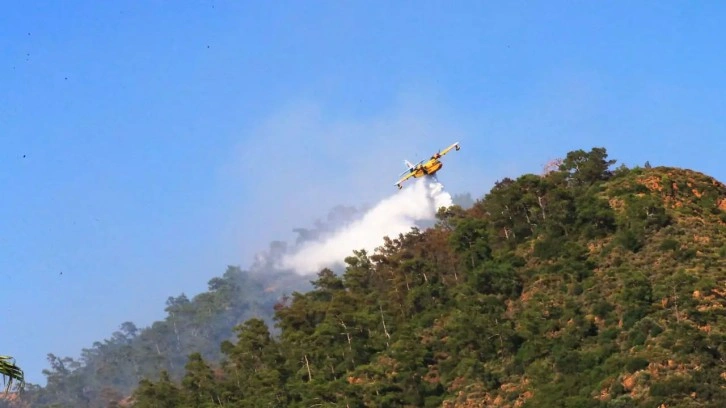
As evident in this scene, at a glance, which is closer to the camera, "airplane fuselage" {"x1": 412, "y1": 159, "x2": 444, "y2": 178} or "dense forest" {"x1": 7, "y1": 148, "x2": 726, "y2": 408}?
"dense forest" {"x1": 7, "y1": 148, "x2": 726, "y2": 408}

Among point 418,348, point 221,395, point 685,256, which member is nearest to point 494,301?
point 418,348

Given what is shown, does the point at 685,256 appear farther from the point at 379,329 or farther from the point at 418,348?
the point at 379,329

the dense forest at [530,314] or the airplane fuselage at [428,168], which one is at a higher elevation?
the airplane fuselage at [428,168]

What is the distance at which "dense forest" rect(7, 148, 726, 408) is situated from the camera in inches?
2389

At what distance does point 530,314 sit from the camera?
71.5m

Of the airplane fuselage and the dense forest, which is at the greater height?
the airplane fuselage

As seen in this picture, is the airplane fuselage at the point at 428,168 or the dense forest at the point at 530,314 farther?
the airplane fuselage at the point at 428,168

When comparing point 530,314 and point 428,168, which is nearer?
point 530,314

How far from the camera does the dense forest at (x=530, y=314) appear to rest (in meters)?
60.7

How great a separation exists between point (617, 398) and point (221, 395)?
4276 cm

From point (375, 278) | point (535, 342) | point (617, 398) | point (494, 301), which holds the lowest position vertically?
point (617, 398)

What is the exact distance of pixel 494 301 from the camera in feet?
252

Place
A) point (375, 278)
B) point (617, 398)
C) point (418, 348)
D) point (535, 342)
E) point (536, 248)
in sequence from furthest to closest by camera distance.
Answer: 1. point (375, 278)
2. point (536, 248)
3. point (418, 348)
4. point (535, 342)
5. point (617, 398)

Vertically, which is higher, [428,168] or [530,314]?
[428,168]
